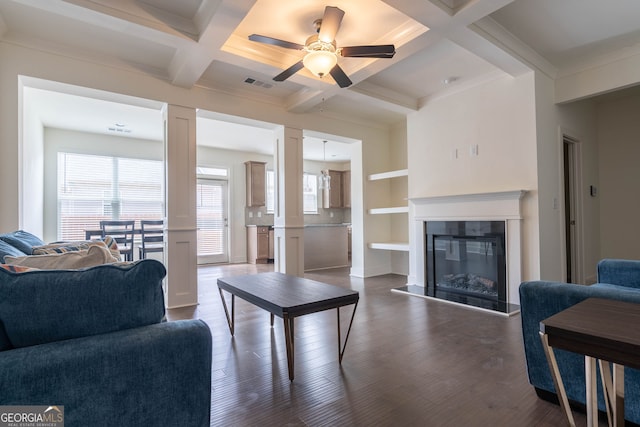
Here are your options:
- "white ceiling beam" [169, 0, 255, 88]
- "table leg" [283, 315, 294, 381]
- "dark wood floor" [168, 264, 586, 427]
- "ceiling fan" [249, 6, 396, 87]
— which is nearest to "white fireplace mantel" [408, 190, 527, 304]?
"dark wood floor" [168, 264, 586, 427]

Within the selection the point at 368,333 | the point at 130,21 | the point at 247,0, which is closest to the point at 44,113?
the point at 130,21

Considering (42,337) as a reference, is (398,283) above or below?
below

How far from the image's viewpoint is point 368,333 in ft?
9.65

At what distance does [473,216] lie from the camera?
412cm

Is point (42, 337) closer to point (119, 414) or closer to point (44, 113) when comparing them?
point (119, 414)

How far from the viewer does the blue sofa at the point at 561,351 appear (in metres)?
1.50

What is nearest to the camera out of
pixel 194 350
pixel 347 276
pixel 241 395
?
pixel 194 350

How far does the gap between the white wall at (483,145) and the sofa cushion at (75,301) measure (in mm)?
3960

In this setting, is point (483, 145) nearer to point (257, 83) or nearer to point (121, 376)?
point (257, 83)

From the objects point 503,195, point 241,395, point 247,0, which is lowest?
point 241,395

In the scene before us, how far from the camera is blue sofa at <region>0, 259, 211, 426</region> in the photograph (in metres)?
0.98

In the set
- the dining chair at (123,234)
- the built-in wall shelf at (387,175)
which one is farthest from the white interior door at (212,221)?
the built-in wall shelf at (387,175)

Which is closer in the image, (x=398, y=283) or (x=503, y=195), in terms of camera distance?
(x=503, y=195)

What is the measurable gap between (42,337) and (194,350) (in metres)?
0.47
